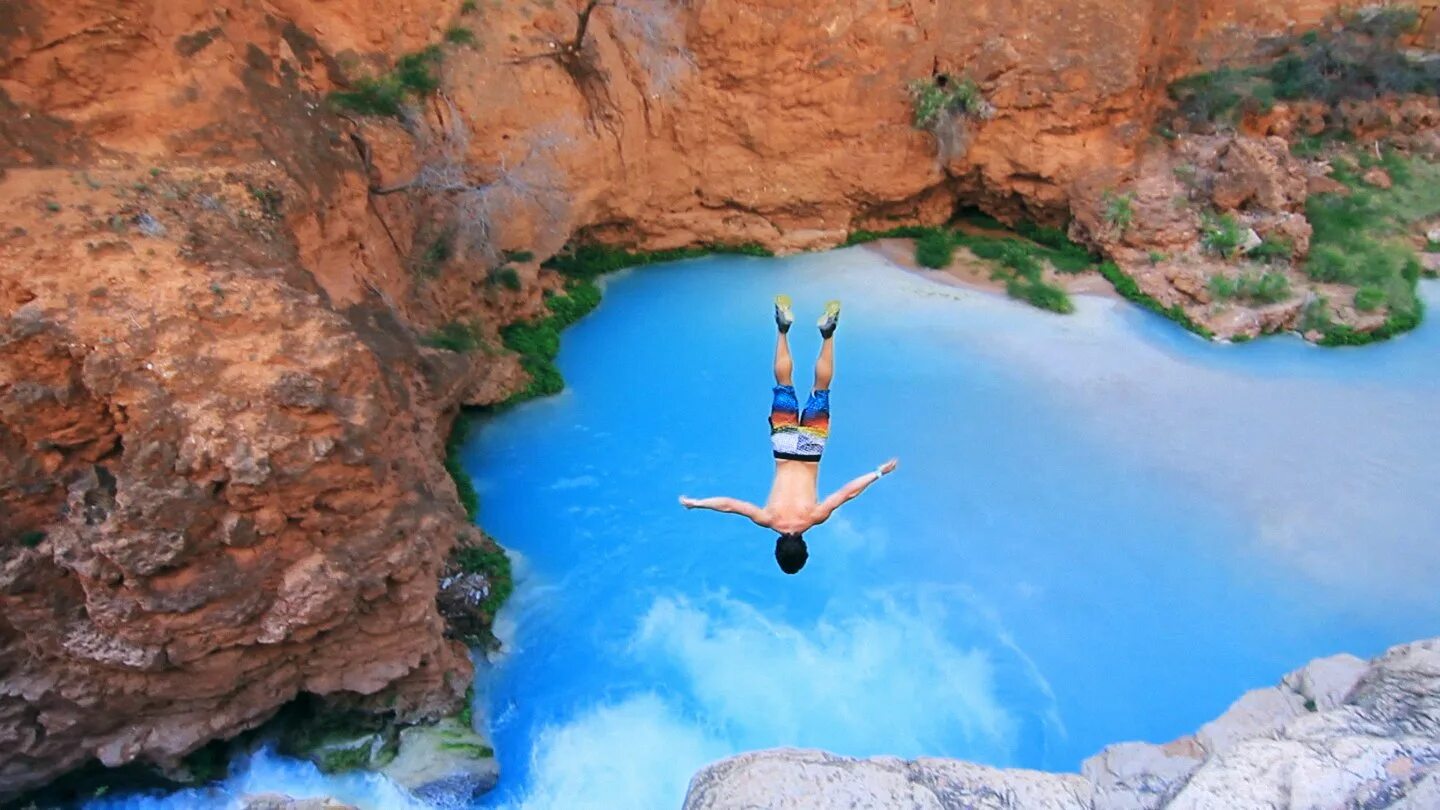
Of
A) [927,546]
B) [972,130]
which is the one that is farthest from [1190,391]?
[972,130]

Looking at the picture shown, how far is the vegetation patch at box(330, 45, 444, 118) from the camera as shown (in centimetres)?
970

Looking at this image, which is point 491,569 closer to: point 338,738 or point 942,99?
point 338,738

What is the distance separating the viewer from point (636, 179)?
12.9 metres

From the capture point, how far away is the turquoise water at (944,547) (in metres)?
7.43

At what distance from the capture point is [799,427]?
6266 mm

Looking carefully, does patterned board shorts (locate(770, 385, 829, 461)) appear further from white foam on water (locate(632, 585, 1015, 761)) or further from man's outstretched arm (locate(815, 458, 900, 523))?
white foam on water (locate(632, 585, 1015, 761))

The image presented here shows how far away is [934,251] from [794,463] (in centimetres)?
817

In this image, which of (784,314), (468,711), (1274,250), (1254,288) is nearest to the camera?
(784,314)

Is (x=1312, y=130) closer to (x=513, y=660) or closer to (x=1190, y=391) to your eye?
(x=1190, y=391)

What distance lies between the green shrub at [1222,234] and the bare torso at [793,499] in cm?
956

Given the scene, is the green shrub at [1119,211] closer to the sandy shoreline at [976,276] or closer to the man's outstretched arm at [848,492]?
the sandy shoreline at [976,276]

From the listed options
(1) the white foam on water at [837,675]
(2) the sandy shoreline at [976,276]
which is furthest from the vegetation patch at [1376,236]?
(1) the white foam on water at [837,675]

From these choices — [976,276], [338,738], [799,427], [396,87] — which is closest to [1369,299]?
[976,276]

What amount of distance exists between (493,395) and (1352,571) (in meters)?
9.06
